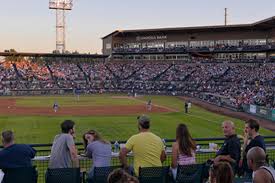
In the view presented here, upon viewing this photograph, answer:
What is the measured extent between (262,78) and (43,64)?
47265 mm

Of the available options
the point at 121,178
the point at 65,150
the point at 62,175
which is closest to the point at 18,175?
the point at 62,175

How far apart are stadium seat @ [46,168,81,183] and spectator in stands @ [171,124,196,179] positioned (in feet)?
6.43

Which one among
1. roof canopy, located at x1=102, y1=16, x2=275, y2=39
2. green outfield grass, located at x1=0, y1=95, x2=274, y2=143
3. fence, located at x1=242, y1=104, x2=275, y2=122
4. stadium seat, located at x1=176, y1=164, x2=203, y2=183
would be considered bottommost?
green outfield grass, located at x1=0, y1=95, x2=274, y2=143

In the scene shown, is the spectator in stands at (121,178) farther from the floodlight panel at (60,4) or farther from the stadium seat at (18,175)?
the floodlight panel at (60,4)

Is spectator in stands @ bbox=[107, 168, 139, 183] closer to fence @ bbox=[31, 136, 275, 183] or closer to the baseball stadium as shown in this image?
fence @ bbox=[31, 136, 275, 183]

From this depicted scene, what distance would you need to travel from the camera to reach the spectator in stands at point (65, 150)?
856cm

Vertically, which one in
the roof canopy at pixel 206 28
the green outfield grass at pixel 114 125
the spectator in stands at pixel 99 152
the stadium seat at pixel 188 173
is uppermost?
the roof canopy at pixel 206 28

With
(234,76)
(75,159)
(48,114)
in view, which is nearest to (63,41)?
(234,76)

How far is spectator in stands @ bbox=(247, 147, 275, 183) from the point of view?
225 inches

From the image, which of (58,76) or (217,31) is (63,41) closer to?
(58,76)

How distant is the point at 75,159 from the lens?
8.57 m

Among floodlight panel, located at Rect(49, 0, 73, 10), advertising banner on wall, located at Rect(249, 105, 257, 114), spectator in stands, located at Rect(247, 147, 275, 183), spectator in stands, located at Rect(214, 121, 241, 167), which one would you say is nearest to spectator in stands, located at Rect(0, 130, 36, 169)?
spectator in stands, located at Rect(214, 121, 241, 167)

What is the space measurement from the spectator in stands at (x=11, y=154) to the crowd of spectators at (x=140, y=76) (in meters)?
56.4

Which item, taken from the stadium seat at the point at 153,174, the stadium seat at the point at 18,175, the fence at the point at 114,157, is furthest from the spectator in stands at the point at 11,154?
the stadium seat at the point at 153,174
